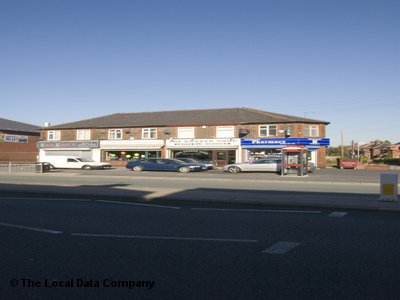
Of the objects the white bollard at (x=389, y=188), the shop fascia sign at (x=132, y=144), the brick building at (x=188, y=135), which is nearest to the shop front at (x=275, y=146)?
the brick building at (x=188, y=135)

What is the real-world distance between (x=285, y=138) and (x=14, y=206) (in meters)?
36.0

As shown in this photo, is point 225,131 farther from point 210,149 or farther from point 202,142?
point 202,142

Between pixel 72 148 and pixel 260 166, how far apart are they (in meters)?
27.9

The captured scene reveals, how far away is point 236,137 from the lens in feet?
155

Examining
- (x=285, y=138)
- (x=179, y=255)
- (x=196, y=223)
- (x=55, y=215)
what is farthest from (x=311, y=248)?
(x=285, y=138)

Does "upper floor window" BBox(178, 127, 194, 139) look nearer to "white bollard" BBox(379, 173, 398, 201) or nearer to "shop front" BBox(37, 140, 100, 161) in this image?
"shop front" BBox(37, 140, 100, 161)

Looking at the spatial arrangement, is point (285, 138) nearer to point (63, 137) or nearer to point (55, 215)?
point (63, 137)

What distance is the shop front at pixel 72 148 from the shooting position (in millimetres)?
52875

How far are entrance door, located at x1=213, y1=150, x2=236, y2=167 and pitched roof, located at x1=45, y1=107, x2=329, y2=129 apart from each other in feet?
10.6

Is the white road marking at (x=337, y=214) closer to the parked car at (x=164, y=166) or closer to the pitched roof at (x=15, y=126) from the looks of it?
the parked car at (x=164, y=166)

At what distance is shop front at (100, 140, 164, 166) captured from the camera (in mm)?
50469

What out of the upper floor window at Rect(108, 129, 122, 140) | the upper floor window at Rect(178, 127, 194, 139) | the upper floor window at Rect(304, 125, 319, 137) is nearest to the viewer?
the upper floor window at Rect(304, 125, 319, 137)

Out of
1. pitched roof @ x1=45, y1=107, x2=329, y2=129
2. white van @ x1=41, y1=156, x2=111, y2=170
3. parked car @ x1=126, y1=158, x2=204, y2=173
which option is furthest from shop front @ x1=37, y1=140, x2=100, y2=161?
parked car @ x1=126, y1=158, x2=204, y2=173

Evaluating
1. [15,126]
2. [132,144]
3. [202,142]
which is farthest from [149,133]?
[15,126]
